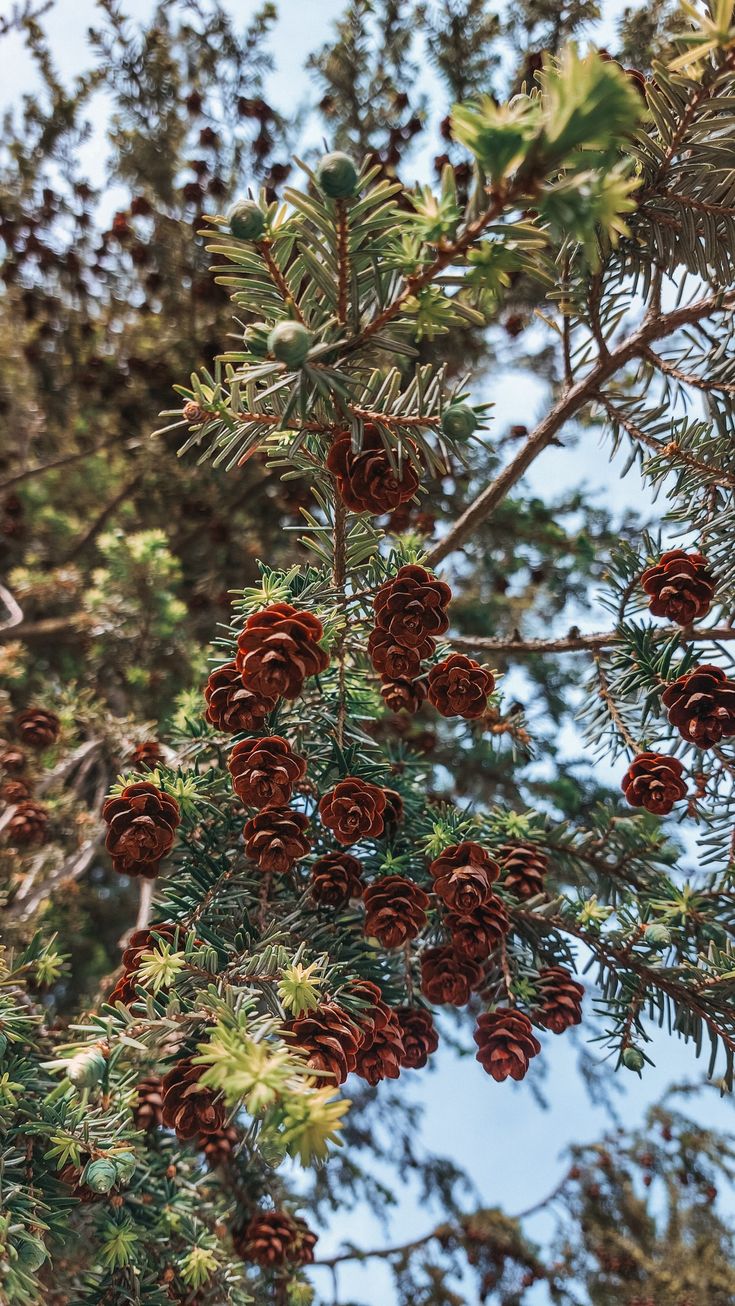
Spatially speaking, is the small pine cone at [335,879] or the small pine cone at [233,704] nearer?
the small pine cone at [233,704]

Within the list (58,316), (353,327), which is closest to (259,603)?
(353,327)

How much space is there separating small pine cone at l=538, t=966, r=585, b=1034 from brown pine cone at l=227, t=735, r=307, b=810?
430 millimetres

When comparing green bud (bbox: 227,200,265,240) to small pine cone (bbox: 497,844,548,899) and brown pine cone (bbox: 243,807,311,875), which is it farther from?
small pine cone (bbox: 497,844,548,899)

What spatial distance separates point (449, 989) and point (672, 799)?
33 cm

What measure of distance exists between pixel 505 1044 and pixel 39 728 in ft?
3.62

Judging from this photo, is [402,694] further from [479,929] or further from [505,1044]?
[505,1044]

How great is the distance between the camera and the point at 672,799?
35.3 inches

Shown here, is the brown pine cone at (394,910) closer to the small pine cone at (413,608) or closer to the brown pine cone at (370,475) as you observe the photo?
the small pine cone at (413,608)

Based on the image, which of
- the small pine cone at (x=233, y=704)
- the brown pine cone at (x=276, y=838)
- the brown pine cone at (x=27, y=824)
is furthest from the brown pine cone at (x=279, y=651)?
the brown pine cone at (x=27, y=824)

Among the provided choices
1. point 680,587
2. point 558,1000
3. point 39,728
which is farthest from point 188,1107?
point 39,728

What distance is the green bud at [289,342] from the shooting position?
65 cm

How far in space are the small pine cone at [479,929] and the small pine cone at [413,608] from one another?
317mm

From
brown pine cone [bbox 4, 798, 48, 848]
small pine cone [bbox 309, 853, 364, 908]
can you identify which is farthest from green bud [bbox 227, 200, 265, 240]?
brown pine cone [bbox 4, 798, 48, 848]

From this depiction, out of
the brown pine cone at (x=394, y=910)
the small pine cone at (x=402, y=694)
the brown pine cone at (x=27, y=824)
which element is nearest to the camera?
the brown pine cone at (x=394, y=910)
